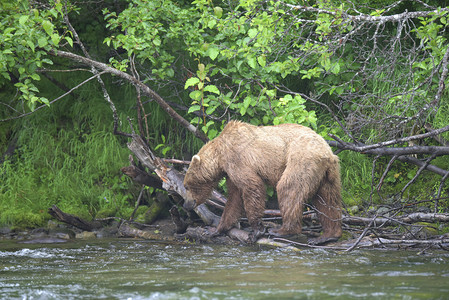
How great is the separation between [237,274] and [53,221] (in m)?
5.08

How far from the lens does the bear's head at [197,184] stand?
7.61 metres

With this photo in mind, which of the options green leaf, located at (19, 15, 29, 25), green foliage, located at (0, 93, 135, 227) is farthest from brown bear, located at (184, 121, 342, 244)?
green leaf, located at (19, 15, 29, 25)

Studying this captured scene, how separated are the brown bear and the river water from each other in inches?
22.9

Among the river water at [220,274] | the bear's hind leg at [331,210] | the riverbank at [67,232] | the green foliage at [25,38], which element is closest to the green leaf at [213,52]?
the green foliage at [25,38]

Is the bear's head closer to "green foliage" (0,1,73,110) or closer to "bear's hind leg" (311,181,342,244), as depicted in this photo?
"bear's hind leg" (311,181,342,244)

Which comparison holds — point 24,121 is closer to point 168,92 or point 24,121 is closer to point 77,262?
point 168,92

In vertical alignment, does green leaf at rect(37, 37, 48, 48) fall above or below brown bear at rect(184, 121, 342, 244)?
above

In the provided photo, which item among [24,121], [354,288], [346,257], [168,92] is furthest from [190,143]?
[354,288]

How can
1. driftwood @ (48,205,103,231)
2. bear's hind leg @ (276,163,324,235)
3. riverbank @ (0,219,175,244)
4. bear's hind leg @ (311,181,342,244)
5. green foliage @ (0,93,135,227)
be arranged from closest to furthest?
bear's hind leg @ (276,163,324,235) < bear's hind leg @ (311,181,342,244) < driftwood @ (48,205,103,231) < riverbank @ (0,219,175,244) < green foliage @ (0,93,135,227)

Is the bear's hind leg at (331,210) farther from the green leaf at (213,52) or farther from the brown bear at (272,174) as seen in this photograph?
the green leaf at (213,52)

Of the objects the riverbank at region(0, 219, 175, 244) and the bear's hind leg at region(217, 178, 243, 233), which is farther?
the riverbank at region(0, 219, 175, 244)

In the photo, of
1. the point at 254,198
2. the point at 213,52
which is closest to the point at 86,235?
the point at 254,198

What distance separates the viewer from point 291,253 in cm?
Result: 654

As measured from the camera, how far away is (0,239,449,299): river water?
14.6 ft
